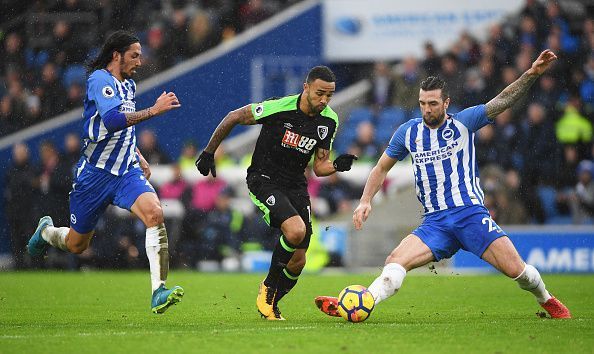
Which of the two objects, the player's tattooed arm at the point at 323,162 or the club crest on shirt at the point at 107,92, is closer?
the club crest on shirt at the point at 107,92

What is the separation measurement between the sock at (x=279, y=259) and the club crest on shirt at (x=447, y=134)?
163cm

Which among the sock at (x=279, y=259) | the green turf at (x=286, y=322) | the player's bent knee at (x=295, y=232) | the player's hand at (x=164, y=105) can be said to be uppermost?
the player's hand at (x=164, y=105)

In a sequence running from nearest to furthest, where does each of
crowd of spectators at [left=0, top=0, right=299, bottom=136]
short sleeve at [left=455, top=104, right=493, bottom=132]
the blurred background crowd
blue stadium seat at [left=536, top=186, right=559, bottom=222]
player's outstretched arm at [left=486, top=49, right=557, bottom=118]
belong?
player's outstretched arm at [left=486, top=49, right=557, bottom=118] < short sleeve at [left=455, top=104, right=493, bottom=132] < the blurred background crowd < blue stadium seat at [left=536, top=186, right=559, bottom=222] < crowd of spectators at [left=0, top=0, right=299, bottom=136]

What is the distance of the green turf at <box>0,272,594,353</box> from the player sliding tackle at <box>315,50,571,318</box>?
0.46 metres

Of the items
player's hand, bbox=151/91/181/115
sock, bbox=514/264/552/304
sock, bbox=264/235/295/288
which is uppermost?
player's hand, bbox=151/91/181/115

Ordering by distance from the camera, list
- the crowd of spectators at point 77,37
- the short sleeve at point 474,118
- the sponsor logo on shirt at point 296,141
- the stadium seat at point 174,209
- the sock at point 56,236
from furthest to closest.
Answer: the crowd of spectators at point 77,37 < the stadium seat at point 174,209 < the sock at point 56,236 < the sponsor logo on shirt at point 296,141 < the short sleeve at point 474,118

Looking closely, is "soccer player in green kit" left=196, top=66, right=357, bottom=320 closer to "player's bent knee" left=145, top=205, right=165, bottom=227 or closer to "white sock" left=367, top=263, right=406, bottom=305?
"player's bent knee" left=145, top=205, right=165, bottom=227

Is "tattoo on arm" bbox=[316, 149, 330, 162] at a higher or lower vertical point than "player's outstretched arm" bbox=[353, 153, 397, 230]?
higher

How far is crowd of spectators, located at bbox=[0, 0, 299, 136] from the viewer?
2194cm

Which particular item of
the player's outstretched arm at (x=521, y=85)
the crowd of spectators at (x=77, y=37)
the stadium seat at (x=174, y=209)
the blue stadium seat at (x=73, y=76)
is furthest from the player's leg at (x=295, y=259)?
the blue stadium seat at (x=73, y=76)

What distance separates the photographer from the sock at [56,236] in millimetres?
10500

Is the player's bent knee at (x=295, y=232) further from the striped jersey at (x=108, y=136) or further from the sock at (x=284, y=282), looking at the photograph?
the striped jersey at (x=108, y=136)

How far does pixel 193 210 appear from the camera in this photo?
1916 centimetres

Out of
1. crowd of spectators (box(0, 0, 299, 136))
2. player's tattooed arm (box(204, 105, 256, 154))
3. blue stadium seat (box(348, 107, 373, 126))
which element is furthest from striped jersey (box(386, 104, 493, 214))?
crowd of spectators (box(0, 0, 299, 136))
